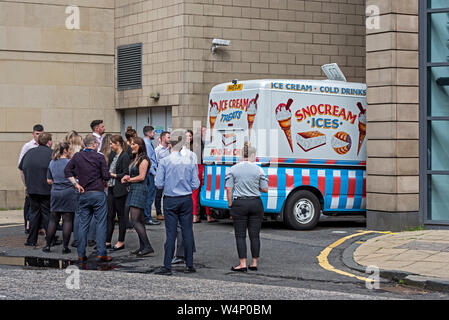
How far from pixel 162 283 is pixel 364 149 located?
24.6 ft

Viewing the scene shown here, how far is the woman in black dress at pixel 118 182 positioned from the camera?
13281 millimetres

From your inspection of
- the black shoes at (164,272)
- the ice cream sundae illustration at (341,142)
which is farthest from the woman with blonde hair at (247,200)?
the ice cream sundae illustration at (341,142)

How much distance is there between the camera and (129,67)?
22.3 metres

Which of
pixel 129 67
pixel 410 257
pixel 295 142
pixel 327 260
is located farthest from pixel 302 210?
pixel 129 67

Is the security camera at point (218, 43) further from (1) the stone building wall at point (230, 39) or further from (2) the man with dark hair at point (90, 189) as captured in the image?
(2) the man with dark hair at point (90, 189)

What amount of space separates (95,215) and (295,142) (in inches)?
183

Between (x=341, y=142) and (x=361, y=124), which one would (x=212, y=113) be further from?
(x=361, y=124)

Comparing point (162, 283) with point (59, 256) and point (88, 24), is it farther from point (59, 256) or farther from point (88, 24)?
point (88, 24)

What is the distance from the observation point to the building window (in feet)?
48.6

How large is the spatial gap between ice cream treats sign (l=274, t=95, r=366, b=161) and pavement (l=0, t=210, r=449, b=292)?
6.67 feet

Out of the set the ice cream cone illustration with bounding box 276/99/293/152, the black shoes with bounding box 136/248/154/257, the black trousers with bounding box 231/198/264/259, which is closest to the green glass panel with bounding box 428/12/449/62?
the ice cream cone illustration with bounding box 276/99/293/152

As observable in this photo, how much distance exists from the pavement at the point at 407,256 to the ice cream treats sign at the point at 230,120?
3013 millimetres

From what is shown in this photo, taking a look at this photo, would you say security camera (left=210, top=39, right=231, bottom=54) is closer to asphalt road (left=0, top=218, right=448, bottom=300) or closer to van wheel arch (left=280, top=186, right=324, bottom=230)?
van wheel arch (left=280, top=186, right=324, bottom=230)
